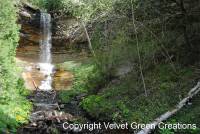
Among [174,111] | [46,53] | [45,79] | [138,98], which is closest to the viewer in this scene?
[174,111]

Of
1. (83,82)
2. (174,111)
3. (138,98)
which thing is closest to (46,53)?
(83,82)

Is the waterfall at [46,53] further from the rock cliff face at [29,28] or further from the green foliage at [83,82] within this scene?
the green foliage at [83,82]

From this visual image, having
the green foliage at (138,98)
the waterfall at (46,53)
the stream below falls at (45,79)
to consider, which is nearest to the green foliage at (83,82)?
the stream below falls at (45,79)

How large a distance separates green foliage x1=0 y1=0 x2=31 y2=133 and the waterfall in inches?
258

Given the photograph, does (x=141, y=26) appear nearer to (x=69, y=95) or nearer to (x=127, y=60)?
(x=127, y=60)

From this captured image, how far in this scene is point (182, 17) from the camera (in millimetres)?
18125

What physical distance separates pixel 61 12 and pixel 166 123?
2738cm

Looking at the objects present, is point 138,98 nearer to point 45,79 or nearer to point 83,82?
point 83,82

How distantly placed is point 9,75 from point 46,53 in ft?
55.7

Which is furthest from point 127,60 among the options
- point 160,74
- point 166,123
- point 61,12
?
point 61,12

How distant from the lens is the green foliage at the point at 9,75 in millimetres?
17050

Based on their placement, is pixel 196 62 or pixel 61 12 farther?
pixel 61 12

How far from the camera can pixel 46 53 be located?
3522cm

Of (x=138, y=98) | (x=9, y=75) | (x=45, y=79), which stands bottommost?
(x=45, y=79)
